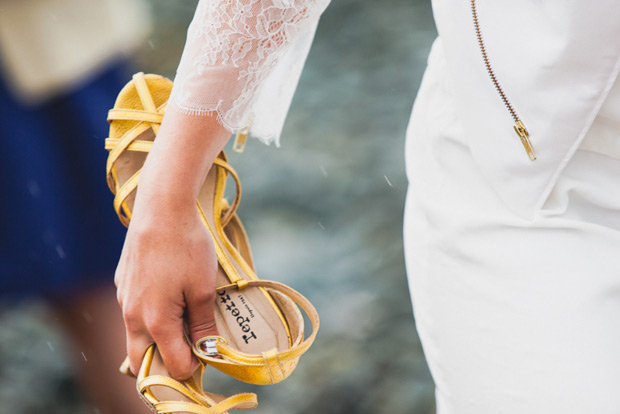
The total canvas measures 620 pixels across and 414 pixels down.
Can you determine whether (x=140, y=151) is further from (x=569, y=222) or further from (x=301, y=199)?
(x=301, y=199)

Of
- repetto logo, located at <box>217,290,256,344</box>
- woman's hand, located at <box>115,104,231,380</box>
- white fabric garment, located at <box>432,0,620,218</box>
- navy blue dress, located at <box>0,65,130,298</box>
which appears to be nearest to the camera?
white fabric garment, located at <box>432,0,620,218</box>

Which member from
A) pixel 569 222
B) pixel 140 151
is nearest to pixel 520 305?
pixel 569 222

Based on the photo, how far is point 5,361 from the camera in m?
2.39

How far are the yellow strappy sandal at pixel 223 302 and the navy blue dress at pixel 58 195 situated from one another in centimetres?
44

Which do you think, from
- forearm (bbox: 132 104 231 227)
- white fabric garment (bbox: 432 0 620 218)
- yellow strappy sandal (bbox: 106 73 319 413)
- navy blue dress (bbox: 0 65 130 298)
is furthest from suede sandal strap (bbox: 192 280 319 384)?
navy blue dress (bbox: 0 65 130 298)

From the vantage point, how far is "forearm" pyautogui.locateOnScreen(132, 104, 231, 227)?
0.81 m

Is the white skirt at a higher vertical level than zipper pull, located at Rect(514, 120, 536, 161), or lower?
lower

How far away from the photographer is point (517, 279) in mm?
842

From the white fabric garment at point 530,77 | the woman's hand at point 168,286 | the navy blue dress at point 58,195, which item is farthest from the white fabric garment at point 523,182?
the navy blue dress at point 58,195

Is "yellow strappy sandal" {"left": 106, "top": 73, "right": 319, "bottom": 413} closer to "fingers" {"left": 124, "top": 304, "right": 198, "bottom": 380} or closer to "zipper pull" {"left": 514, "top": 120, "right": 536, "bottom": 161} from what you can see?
"fingers" {"left": 124, "top": 304, "right": 198, "bottom": 380}

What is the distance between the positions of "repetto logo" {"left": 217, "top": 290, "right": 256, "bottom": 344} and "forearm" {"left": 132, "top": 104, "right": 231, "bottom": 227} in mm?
197

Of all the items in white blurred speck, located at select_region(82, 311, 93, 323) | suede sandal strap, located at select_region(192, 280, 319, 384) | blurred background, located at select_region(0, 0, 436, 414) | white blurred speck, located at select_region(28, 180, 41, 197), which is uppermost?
suede sandal strap, located at select_region(192, 280, 319, 384)

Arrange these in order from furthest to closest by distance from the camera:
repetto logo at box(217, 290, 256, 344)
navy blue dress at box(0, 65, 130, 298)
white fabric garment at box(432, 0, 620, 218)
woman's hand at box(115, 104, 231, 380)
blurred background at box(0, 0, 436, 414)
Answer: blurred background at box(0, 0, 436, 414) → navy blue dress at box(0, 65, 130, 298) → repetto logo at box(217, 290, 256, 344) → woman's hand at box(115, 104, 231, 380) → white fabric garment at box(432, 0, 620, 218)

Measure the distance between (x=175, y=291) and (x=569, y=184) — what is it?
50 centimetres
